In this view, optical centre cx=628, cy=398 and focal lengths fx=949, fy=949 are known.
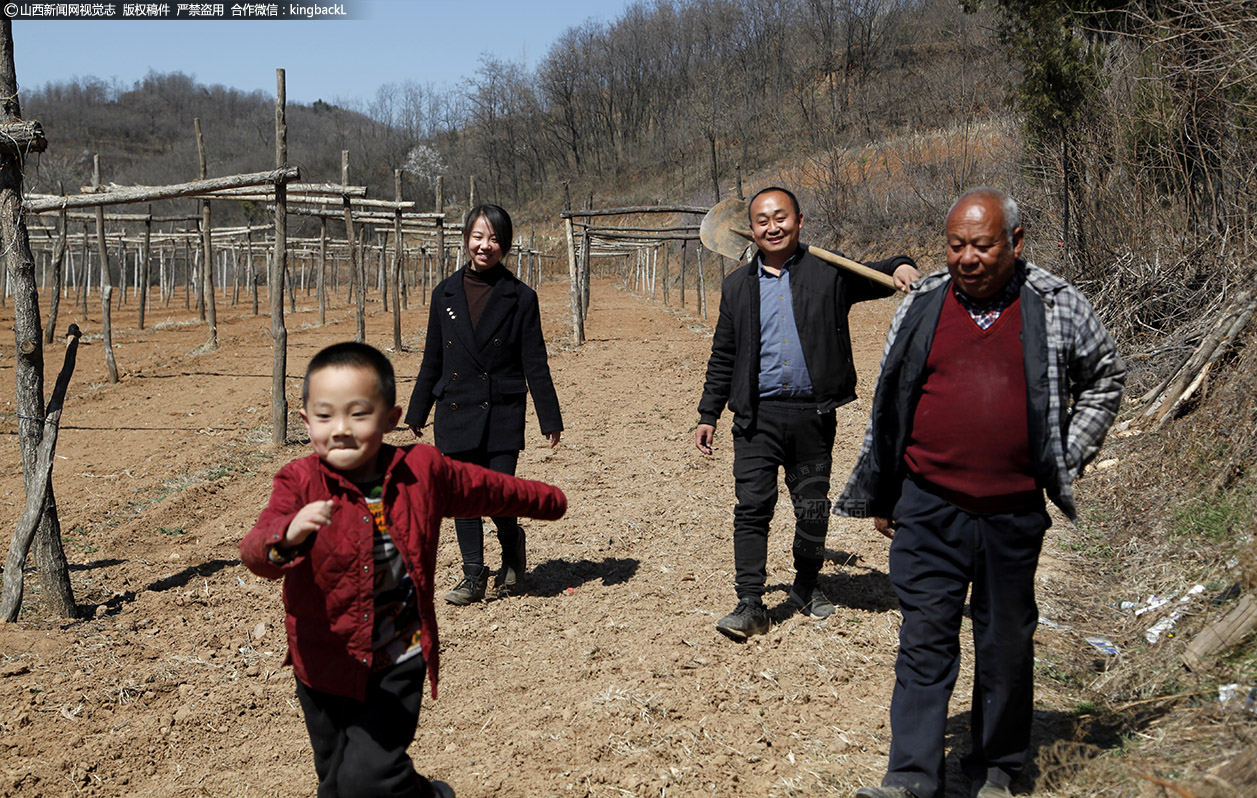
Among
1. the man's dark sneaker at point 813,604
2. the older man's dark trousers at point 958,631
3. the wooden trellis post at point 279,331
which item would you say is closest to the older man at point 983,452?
the older man's dark trousers at point 958,631

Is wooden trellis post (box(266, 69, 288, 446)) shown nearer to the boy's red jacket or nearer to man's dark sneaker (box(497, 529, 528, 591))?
man's dark sneaker (box(497, 529, 528, 591))

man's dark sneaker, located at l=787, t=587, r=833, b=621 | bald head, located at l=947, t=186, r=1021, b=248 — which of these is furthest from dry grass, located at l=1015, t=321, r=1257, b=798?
bald head, located at l=947, t=186, r=1021, b=248

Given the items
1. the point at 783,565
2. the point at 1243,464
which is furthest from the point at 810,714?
the point at 1243,464

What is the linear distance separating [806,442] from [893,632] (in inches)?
41.3

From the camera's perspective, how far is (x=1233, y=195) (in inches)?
290

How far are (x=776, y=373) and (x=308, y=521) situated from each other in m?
2.51

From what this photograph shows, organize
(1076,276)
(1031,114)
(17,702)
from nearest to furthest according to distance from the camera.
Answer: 1. (17,702)
2. (1076,276)
3. (1031,114)

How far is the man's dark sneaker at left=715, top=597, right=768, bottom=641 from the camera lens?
14.1 feet

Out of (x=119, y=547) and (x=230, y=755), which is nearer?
(x=230, y=755)

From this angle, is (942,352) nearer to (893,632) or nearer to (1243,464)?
(893,632)

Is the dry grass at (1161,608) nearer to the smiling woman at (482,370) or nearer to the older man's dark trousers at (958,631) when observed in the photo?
the older man's dark trousers at (958,631)

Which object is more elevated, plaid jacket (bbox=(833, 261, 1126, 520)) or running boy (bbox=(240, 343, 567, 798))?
plaid jacket (bbox=(833, 261, 1126, 520))

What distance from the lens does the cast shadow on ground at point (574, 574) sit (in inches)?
208

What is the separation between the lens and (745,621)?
14.1ft
